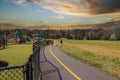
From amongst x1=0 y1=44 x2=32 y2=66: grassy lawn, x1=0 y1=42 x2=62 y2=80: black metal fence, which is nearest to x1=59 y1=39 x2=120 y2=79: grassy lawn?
x1=0 y1=42 x2=62 y2=80: black metal fence

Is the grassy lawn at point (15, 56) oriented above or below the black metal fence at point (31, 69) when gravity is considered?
below

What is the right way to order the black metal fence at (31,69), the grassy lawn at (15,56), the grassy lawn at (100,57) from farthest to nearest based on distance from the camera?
the grassy lawn at (15,56), the grassy lawn at (100,57), the black metal fence at (31,69)

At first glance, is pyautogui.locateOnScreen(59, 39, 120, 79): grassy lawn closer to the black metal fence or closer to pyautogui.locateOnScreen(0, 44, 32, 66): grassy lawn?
the black metal fence

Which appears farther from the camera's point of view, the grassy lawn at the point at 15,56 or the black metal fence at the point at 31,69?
the grassy lawn at the point at 15,56

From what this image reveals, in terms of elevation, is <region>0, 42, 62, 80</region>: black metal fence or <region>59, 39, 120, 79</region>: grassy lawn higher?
<region>0, 42, 62, 80</region>: black metal fence

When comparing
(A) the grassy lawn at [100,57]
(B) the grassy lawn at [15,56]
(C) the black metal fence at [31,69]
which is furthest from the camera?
(B) the grassy lawn at [15,56]

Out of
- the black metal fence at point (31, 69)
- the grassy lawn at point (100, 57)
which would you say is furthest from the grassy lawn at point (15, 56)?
the black metal fence at point (31, 69)

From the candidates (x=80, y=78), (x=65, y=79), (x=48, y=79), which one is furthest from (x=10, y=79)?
(x=80, y=78)

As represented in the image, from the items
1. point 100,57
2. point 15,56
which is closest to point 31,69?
point 15,56

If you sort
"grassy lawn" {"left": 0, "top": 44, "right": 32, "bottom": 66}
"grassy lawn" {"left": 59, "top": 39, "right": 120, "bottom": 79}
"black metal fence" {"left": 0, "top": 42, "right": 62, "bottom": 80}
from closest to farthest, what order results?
"black metal fence" {"left": 0, "top": 42, "right": 62, "bottom": 80}, "grassy lawn" {"left": 59, "top": 39, "right": 120, "bottom": 79}, "grassy lawn" {"left": 0, "top": 44, "right": 32, "bottom": 66}

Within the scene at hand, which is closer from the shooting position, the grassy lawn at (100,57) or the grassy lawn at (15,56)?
the grassy lawn at (100,57)

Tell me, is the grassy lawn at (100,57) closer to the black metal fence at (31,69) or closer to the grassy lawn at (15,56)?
the black metal fence at (31,69)

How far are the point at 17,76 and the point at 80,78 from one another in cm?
335

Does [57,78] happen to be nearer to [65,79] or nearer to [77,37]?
[65,79]
